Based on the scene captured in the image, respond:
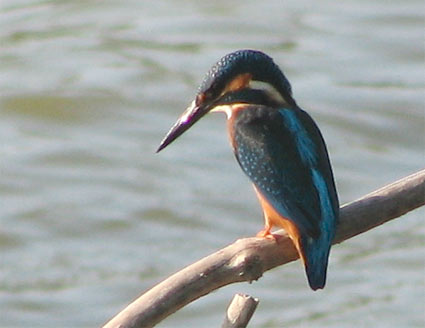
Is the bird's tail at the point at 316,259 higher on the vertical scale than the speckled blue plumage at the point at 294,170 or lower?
lower

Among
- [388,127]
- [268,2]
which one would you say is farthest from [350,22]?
[388,127]

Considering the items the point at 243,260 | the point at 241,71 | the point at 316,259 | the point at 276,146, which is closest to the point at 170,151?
the point at 276,146

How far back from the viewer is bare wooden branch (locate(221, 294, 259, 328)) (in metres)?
3.45

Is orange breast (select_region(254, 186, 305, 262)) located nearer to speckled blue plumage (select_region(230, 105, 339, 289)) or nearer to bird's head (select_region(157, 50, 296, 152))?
speckled blue plumage (select_region(230, 105, 339, 289))

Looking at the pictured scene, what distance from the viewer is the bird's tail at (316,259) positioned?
13.2 feet

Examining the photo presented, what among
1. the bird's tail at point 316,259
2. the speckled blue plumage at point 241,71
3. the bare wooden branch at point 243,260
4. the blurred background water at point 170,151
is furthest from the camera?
the blurred background water at point 170,151

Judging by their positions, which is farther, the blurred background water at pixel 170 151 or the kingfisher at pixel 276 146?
the blurred background water at pixel 170 151

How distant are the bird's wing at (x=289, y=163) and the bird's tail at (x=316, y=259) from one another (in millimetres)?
29

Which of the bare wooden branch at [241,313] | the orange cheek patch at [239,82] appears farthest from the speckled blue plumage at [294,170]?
the bare wooden branch at [241,313]

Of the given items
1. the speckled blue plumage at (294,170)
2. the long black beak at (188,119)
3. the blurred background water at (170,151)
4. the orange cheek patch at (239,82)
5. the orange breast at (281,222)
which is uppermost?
the orange cheek patch at (239,82)

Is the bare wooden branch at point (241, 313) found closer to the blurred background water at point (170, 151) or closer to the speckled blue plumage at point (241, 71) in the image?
the speckled blue plumage at point (241, 71)

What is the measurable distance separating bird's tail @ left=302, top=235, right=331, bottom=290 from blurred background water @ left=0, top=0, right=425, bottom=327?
10.9ft

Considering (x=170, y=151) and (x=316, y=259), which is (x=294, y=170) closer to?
(x=316, y=259)

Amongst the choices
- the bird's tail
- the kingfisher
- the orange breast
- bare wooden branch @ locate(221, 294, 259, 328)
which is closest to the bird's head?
the kingfisher
